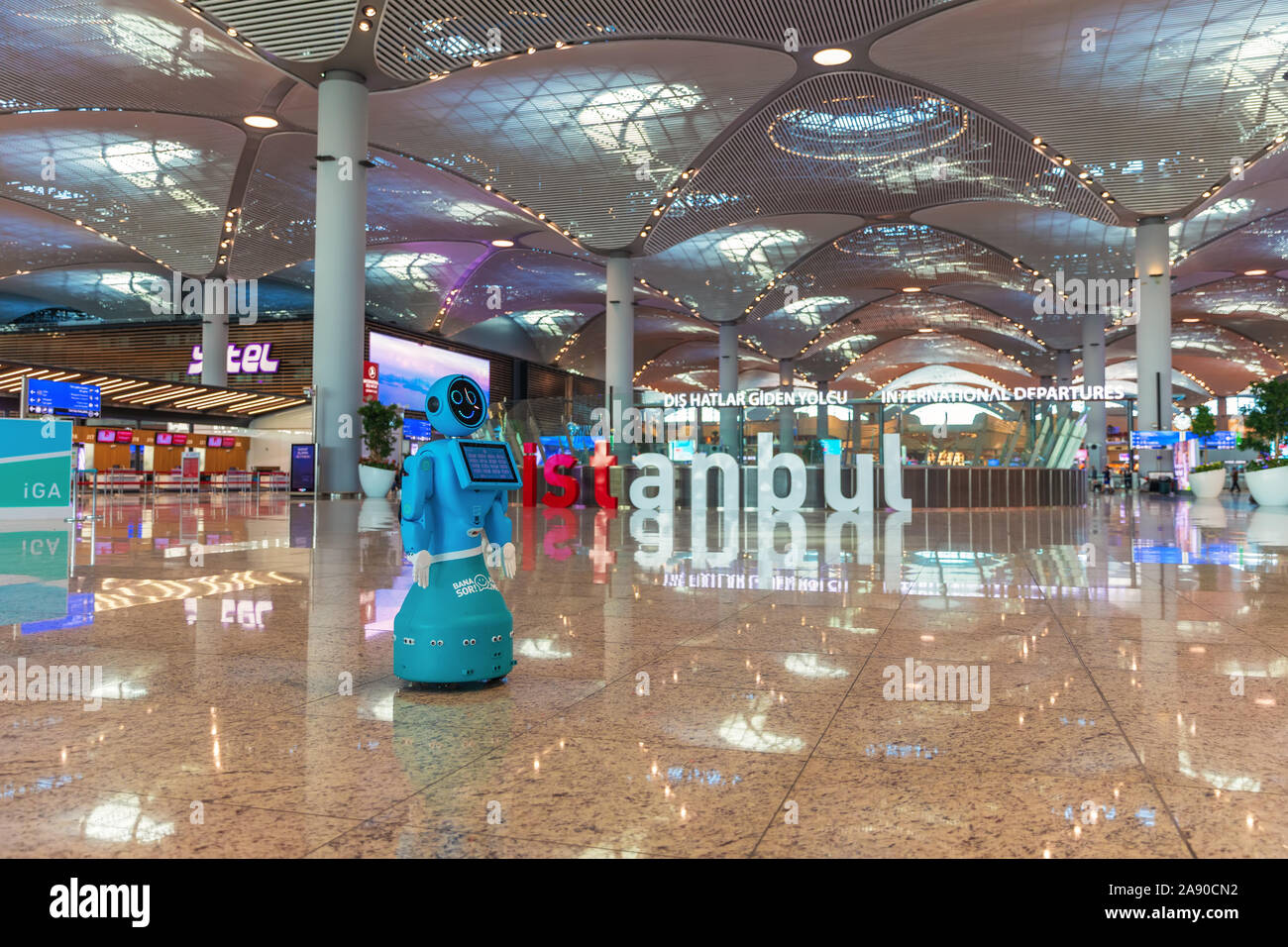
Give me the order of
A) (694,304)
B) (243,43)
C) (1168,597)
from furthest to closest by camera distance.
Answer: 1. (694,304)
2. (243,43)
3. (1168,597)

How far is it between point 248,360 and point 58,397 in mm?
23939

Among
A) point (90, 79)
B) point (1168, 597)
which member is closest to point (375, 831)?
point (1168, 597)

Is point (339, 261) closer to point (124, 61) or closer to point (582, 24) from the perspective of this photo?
point (124, 61)

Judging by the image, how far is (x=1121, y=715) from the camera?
3.19m

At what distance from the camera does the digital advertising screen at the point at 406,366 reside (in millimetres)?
43156

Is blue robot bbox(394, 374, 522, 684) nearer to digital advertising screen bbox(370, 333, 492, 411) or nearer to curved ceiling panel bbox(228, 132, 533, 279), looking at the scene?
curved ceiling panel bbox(228, 132, 533, 279)

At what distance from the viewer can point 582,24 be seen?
813 inches

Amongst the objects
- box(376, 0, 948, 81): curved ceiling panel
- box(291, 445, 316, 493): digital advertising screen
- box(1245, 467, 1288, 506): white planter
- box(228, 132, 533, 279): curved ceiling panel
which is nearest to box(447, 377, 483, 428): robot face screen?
box(376, 0, 948, 81): curved ceiling panel

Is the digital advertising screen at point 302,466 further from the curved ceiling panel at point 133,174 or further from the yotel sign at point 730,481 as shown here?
the curved ceiling panel at point 133,174

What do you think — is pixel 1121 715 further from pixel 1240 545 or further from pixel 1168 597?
pixel 1240 545

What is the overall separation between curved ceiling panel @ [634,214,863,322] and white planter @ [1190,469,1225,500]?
571 inches

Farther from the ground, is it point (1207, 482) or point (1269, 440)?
point (1269, 440)

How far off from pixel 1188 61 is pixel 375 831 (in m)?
26.4

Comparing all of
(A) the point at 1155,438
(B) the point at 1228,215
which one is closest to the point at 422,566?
(A) the point at 1155,438
